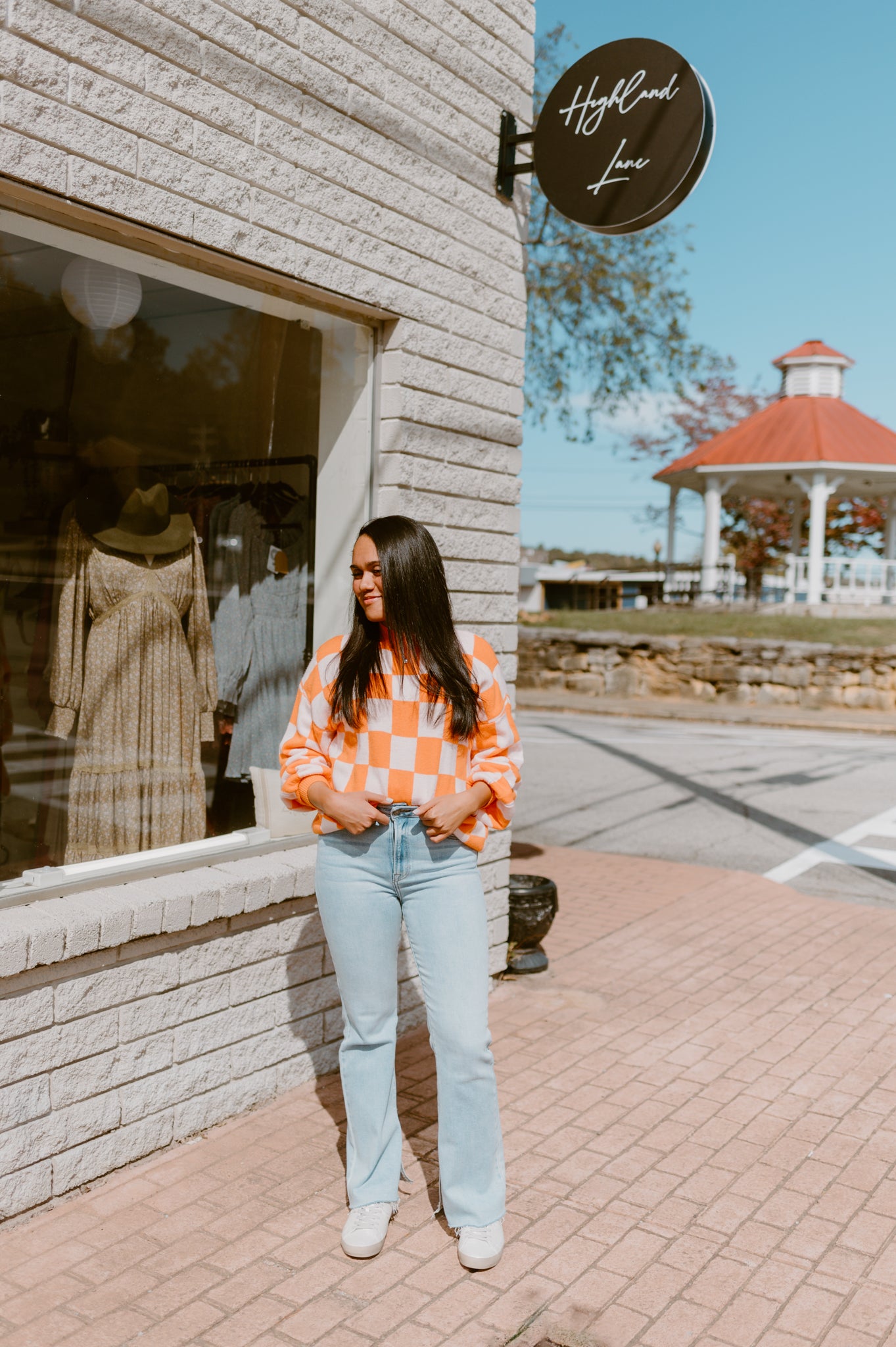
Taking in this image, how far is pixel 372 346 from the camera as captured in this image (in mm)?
4527

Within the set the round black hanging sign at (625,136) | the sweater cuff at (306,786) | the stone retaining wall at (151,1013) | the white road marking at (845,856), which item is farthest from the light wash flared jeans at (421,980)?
the white road marking at (845,856)

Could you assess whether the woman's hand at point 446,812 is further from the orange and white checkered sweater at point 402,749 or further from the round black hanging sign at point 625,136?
the round black hanging sign at point 625,136

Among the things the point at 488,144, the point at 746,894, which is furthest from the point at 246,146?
the point at 746,894

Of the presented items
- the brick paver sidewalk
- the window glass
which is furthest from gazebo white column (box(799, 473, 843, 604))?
the window glass

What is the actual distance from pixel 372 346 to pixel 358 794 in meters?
2.25

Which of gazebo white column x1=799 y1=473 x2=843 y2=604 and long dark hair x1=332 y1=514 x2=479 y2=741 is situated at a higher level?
gazebo white column x1=799 y1=473 x2=843 y2=604

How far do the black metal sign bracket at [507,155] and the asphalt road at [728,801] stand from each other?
4.94 metres

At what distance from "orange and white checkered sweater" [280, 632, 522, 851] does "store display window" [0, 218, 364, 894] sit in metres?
1.10

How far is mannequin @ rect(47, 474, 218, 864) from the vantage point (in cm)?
390

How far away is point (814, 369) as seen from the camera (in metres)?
28.3

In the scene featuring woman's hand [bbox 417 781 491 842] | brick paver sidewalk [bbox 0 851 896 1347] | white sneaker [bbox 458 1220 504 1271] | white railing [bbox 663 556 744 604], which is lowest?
brick paver sidewalk [bbox 0 851 896 1347]

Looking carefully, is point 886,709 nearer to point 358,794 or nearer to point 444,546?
point 444,546

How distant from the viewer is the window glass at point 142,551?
3.74 metres

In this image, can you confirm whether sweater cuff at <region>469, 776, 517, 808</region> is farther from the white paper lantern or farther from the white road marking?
the white road marking
